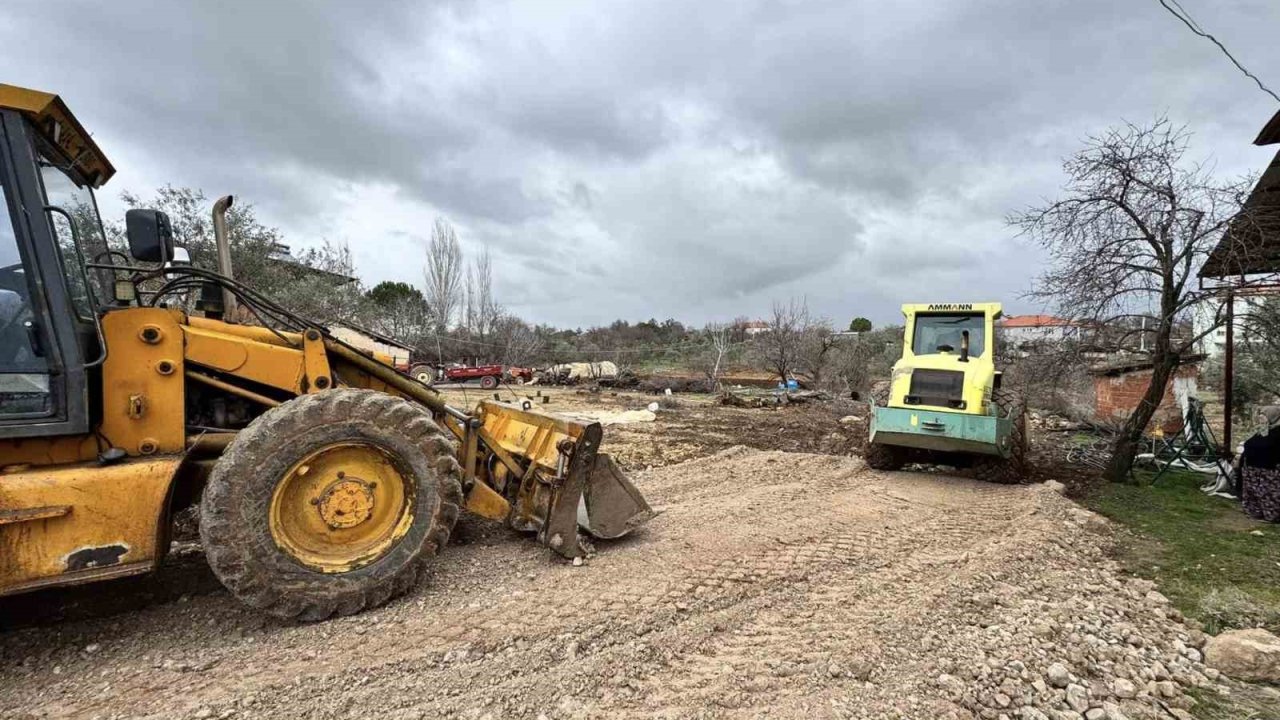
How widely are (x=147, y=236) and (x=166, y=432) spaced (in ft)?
3.57

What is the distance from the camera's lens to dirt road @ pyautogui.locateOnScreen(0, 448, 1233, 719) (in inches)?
108

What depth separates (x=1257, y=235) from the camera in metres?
7.41

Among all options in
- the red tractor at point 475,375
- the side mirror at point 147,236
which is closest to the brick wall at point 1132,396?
the side mirror at point 147,236

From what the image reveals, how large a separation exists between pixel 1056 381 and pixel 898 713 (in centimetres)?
824

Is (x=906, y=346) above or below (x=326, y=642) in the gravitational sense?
above

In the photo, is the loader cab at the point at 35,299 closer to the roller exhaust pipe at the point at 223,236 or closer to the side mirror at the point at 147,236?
the side mirror at the point at 147,236

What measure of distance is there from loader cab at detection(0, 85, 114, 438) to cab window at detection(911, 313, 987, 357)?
9134 mm

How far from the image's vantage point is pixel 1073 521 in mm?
6258

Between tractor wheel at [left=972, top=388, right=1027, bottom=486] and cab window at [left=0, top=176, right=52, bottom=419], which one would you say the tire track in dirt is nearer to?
cab window at [left=0, top=176, right=52, bottom=419]

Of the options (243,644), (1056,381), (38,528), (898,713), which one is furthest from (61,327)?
(1056,381)

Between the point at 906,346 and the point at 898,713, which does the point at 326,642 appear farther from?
the point at 906,346

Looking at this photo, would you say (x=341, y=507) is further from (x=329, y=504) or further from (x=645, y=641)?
(x=645, y=641)

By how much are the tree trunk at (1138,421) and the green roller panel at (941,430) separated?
6.63 ft

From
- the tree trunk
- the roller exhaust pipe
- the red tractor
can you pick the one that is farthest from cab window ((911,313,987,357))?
the red tractor
